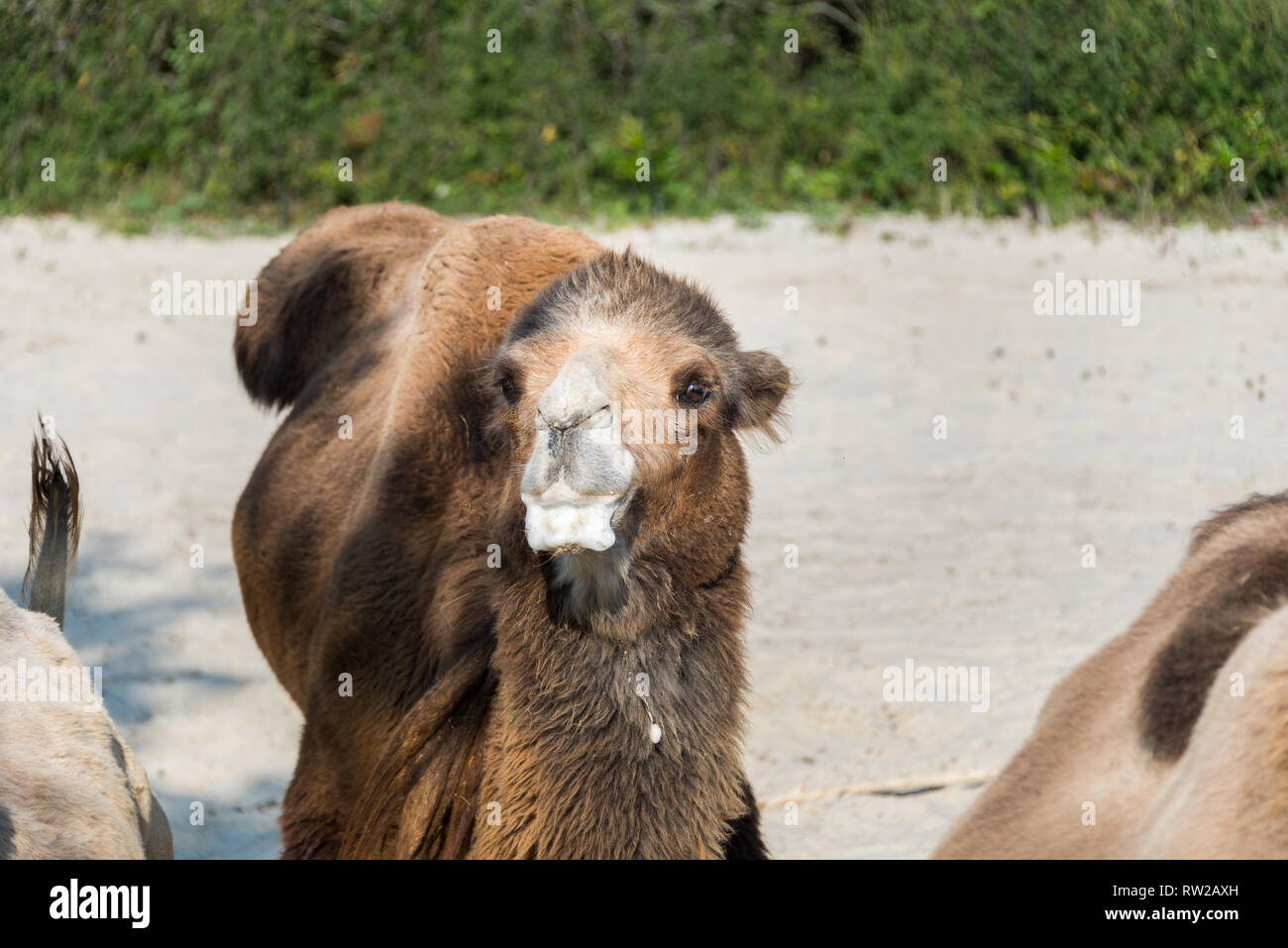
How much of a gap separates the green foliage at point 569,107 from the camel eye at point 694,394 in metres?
11.4

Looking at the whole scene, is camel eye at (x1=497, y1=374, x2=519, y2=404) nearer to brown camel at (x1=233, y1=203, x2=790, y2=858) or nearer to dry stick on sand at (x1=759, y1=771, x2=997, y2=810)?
brown camel at (x1=233, y1=203, x2=790, y2=858)

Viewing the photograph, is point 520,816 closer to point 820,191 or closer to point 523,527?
point 523,527

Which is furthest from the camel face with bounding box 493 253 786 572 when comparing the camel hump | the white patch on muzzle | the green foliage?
the green foliage

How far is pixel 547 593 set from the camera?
3199 millimetres

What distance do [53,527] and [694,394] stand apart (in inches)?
73.9

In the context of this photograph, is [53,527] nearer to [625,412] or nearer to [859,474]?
[625,412]

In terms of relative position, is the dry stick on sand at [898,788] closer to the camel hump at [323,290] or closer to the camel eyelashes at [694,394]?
the camel hump at [323,290]

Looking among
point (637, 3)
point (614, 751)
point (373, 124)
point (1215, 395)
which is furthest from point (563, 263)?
point (637, 3)

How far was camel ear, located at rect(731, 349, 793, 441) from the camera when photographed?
11.5 feet

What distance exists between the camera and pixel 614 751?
317cm

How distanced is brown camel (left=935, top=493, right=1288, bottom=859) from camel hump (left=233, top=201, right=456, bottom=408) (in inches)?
111

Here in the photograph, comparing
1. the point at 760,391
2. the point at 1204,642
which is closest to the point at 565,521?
the point at 760,391

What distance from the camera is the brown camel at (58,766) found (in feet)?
9.41
